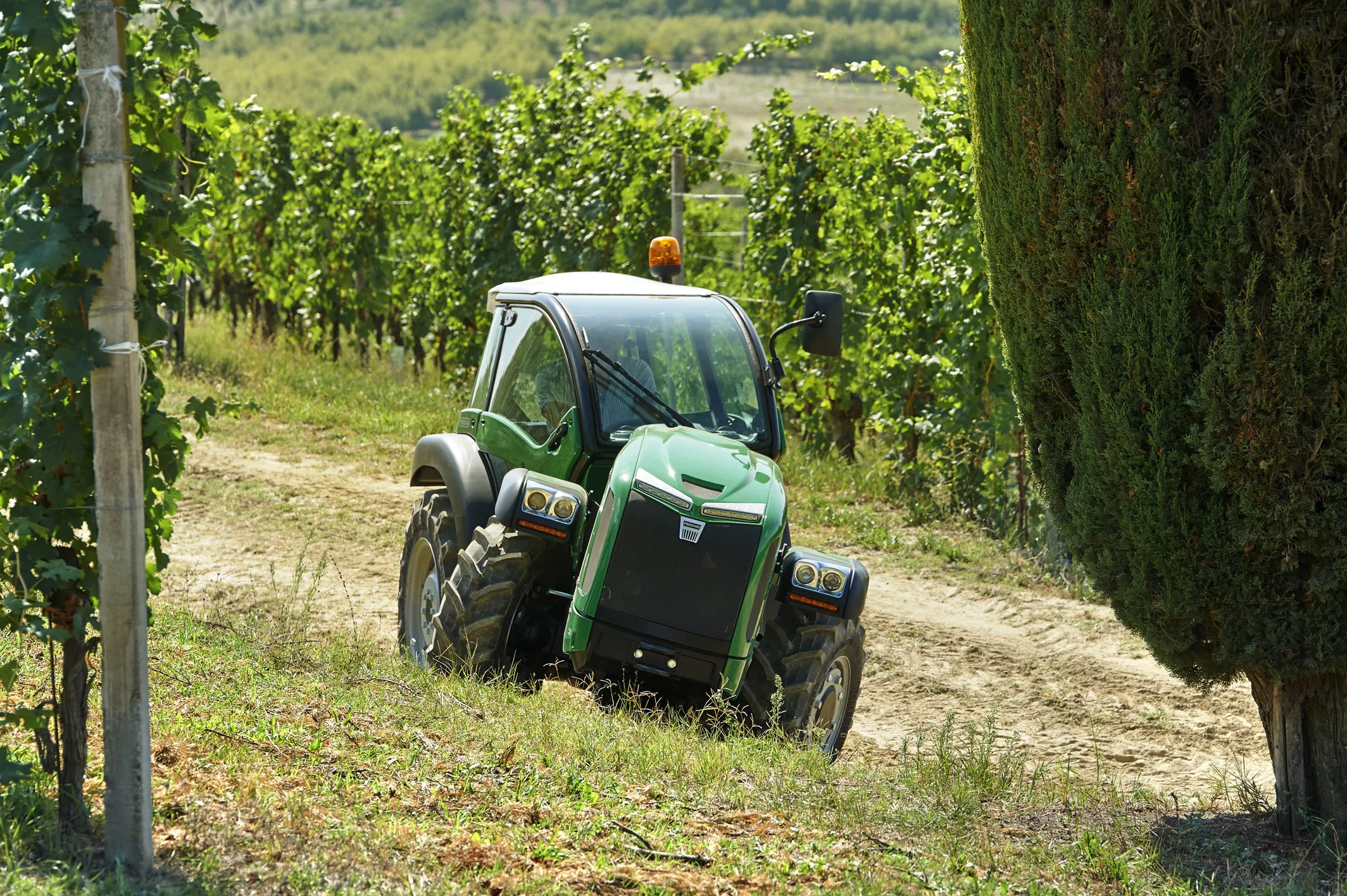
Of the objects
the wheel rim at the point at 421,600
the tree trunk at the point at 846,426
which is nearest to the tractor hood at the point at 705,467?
the wheel rim at the point at 421,600

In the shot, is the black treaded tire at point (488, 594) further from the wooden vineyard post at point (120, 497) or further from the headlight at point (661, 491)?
the wooden vineyard post at point (120, 497)

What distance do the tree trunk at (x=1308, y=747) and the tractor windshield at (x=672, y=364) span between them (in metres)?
2.31

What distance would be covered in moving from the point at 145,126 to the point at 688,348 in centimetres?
273

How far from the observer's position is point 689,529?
15.0ft

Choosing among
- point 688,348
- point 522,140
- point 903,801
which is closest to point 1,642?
point 688,348

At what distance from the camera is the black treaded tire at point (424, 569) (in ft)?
19.0

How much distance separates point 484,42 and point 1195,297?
8878 cm

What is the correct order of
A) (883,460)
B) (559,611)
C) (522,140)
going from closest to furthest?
1. (559,611)
2. (883,460)
3. (522,140)

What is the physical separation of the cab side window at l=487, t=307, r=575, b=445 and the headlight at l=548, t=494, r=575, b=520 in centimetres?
50

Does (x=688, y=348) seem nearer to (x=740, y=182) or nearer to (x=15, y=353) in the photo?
(x=15, y=353)

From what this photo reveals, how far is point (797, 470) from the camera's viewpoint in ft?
35.0

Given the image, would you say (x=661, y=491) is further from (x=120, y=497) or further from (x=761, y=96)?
(x=761, y=96)

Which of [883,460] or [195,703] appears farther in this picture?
[883,460]

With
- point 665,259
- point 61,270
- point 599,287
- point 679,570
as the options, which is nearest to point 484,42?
point 665,259
